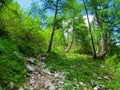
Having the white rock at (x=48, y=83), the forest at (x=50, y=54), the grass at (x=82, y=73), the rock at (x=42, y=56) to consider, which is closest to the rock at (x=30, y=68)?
the forest at (x=50, y=54)

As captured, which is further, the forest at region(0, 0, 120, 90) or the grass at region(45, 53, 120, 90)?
the grass at region(45, 53, 120, 90)

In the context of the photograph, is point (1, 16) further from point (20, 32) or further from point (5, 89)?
point (5, 89)

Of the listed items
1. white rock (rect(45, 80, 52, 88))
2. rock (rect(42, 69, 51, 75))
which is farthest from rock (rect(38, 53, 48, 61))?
white rock (rect(45, 80, 52, 88))

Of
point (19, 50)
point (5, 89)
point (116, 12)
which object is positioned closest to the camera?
point (5, 89)

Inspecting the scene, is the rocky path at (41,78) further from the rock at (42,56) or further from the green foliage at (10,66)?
the rock at (42,56)

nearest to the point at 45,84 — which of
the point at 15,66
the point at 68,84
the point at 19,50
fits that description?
the point at 68,84

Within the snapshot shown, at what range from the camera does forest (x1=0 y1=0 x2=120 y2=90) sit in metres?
10.1

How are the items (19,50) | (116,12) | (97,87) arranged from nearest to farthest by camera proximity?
(97,87)
(19,50)
(116,12)

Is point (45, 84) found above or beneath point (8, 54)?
beneath

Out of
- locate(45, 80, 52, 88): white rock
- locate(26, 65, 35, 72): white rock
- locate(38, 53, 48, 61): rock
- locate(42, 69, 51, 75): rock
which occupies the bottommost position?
locate(45, 80, 52, 88): white rock

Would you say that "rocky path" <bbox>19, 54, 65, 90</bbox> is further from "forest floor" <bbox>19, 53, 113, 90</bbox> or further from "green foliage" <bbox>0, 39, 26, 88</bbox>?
"green foliage" <bbox>0, 39, 26, 88</bbox>

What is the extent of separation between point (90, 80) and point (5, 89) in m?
4.59

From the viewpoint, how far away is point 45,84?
32.3 feet

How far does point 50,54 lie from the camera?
15047 mm
